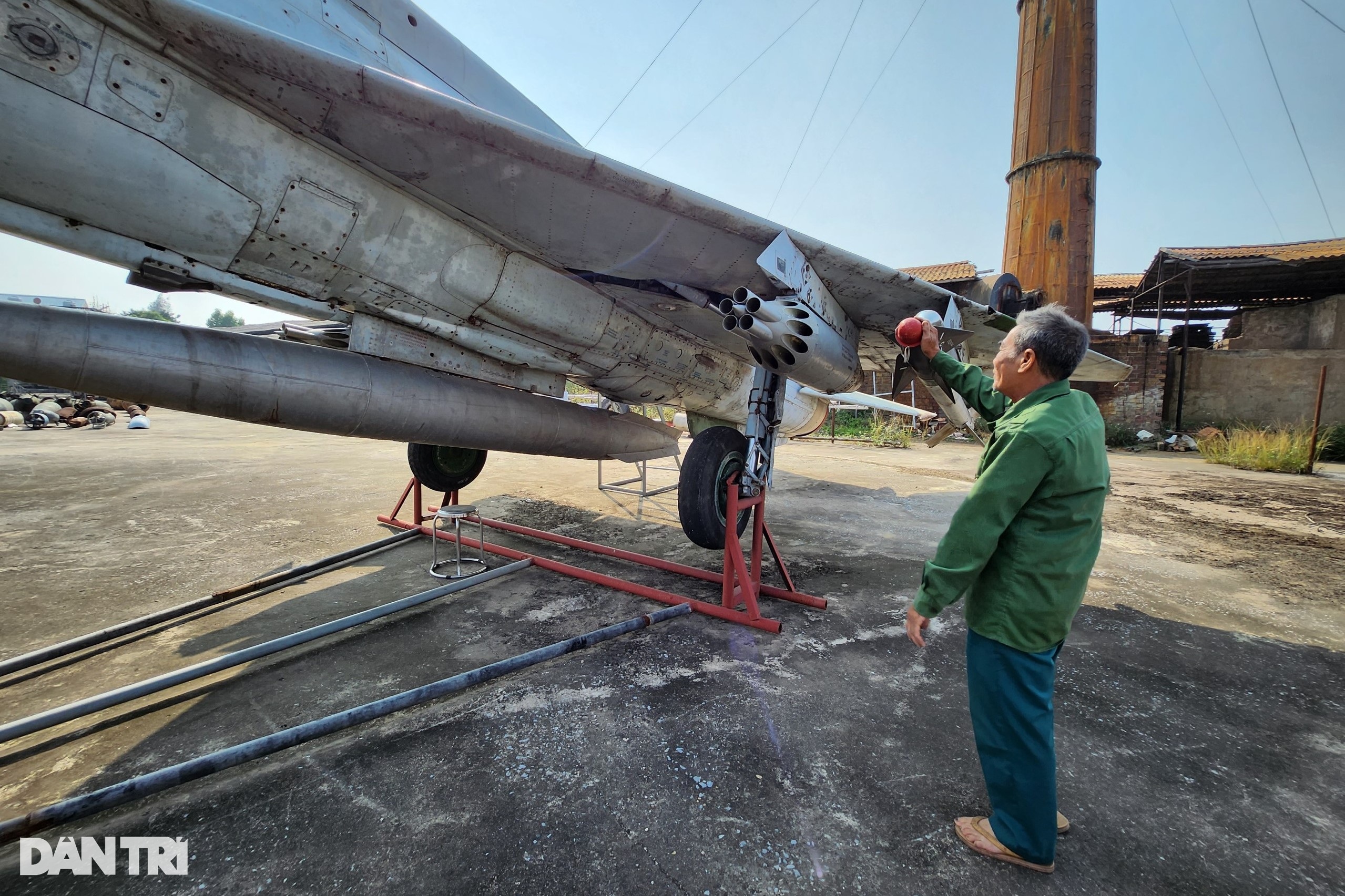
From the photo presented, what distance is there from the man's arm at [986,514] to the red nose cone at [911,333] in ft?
2.40

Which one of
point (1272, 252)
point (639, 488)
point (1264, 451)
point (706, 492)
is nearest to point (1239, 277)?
point (1272, 252)

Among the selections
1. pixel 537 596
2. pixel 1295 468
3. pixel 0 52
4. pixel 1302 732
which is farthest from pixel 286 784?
pixel 1295 468

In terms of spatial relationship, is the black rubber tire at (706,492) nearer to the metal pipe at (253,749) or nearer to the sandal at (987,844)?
the metal pipe at (253,749)

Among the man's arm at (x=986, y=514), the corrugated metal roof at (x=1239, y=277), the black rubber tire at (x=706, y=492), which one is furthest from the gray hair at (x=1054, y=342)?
the corrugated metal roof at (x=1239, y=277)

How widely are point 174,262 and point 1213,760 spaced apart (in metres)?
5.04

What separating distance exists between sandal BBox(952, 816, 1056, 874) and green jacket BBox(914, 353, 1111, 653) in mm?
625

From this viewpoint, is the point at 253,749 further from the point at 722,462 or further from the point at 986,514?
the point at 722,462

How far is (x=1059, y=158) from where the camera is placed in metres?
7.71

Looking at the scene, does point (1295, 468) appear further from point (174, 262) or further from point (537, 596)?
point (174, 262)

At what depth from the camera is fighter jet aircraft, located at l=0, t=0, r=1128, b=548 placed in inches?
85.7

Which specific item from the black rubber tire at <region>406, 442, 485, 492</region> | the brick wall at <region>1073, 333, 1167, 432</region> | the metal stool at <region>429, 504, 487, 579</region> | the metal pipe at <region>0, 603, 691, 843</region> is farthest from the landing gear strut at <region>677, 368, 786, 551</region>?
the brick wall at <region>1073, 333, 1167, 432</region>

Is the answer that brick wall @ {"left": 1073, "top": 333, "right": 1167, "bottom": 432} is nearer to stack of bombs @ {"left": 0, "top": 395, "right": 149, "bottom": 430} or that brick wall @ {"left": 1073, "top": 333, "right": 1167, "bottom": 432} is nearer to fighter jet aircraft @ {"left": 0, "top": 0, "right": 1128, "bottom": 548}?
fighter jet aircraft @ {"left": 0, "top": 0, "right": 1128, "bottom": 548}

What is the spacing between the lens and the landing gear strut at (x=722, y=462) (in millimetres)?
4020

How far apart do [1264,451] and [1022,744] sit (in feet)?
46.0
